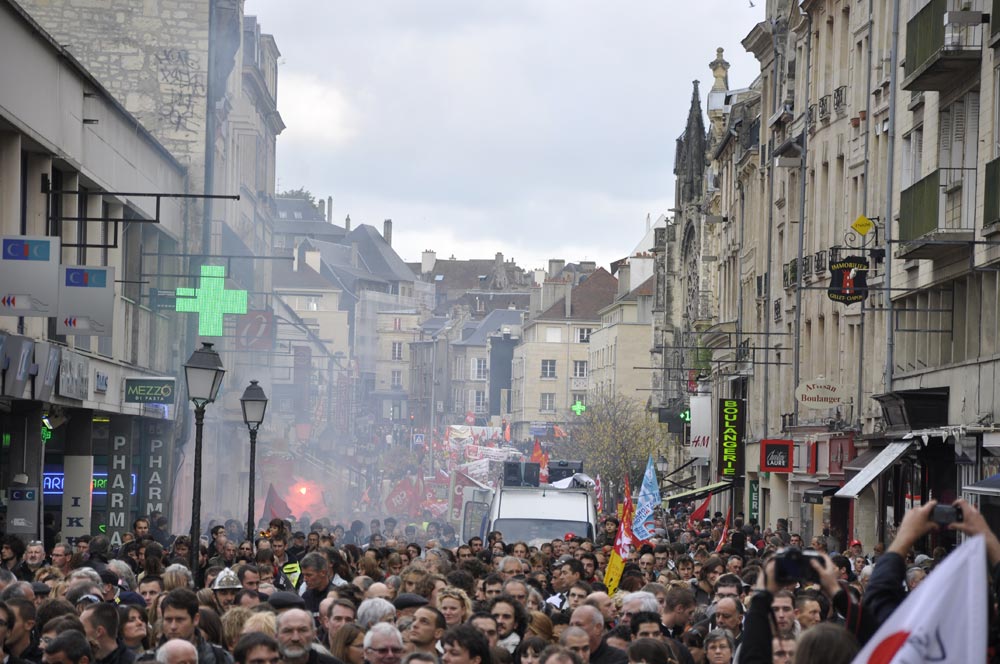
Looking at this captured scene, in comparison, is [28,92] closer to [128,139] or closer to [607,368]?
[128,139]

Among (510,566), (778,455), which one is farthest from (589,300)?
(510,566)

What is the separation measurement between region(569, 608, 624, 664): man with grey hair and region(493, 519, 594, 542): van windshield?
63.2 ft

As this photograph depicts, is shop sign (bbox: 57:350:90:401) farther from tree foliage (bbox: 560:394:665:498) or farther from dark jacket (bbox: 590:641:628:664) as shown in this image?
tree foliage (bbox: 560:394:665:498)

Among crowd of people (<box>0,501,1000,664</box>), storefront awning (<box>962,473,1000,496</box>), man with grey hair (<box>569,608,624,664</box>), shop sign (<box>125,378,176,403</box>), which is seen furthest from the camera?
shop sign (<box>125,378,176,403</box>)

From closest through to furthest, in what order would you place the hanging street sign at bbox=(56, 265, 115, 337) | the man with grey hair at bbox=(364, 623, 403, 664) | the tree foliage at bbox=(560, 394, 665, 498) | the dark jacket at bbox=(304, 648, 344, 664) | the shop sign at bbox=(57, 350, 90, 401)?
1. the man with grey hair at bbox=(364, 623, 403, 664)
2. the dark jacket at bbox=(304, 648, 344, 664)
3. the hanging street sign at bbox=(56, 265, 115, 337)
4. the shop sign at bbox=(57, 350, 90, 401)
5. the tree foliage at bbox=(560, 394, 665, 498)

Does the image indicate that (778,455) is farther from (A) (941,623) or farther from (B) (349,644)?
(A) (941,623)

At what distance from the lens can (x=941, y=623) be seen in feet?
17.8

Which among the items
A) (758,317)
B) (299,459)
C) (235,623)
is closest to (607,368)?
(299,459)

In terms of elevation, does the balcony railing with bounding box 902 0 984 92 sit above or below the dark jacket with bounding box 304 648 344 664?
above

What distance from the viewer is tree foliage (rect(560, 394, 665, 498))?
278 ft

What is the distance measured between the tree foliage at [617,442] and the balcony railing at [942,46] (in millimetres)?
51910

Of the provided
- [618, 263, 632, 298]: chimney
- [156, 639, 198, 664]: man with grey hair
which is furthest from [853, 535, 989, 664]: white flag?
[618, 263, 632, 298]: chimney

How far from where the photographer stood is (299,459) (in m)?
71.7

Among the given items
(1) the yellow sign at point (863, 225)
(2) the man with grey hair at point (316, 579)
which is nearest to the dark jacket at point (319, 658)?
(2) the man with grey hair at point (316, 579)
